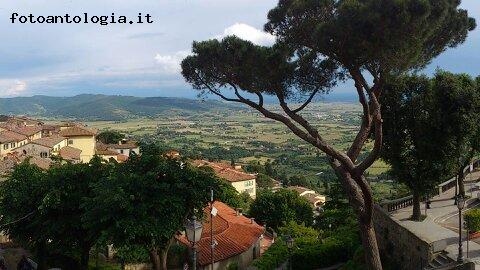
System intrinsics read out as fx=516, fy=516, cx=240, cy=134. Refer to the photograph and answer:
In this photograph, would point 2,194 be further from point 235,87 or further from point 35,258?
point 235,87

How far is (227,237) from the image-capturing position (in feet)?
97.1

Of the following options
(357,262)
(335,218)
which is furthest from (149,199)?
(335,218)

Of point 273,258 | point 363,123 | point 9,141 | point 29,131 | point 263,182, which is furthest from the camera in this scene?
point 263,182

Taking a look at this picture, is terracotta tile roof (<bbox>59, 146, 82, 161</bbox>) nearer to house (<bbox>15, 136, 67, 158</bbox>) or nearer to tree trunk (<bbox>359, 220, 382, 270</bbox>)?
house (<bbox>15, 136, 67, 158</bbox>)

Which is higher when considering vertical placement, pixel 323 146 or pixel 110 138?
pixel 323 146

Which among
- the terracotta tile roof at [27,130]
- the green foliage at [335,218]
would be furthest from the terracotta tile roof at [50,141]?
the green foliage at [335,218]

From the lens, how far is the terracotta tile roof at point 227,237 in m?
26.8

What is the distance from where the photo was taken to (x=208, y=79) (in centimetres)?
1872

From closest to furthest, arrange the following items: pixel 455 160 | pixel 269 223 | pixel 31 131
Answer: pixel 455 160 < pixel 269 223 < pixel 31 131

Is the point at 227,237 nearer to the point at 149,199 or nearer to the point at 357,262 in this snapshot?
the point at 357,262

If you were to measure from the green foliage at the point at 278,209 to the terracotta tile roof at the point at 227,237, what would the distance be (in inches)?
594

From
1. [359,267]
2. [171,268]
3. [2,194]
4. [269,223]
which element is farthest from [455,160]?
[269,223]

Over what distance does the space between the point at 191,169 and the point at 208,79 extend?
3.88m

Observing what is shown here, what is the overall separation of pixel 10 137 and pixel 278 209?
40.1 m
